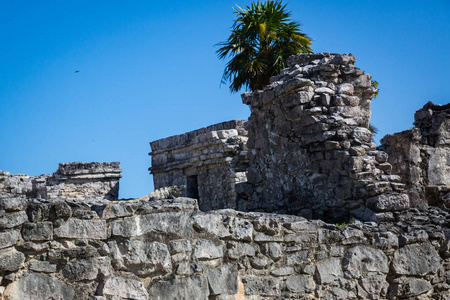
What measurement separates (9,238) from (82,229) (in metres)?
0.50

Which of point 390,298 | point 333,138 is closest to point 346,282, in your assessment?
point 390,298

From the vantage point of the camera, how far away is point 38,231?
399 centimetres

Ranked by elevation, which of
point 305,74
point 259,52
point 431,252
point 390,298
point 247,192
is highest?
point 259,52

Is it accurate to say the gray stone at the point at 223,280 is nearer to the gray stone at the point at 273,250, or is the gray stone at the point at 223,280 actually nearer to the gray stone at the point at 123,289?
the gray stone at the point at 273,250

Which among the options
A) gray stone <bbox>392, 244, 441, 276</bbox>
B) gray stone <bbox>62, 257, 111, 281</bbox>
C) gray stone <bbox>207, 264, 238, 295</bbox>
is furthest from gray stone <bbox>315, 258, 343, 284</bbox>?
gray stone <bbox>62, 257, 111, 281</bbox>

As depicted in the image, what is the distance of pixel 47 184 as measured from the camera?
679 inches

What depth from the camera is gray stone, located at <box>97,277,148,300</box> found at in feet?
13.6

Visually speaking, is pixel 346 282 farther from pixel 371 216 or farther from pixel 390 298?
pixel 371 216

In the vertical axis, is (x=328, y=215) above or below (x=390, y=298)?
above

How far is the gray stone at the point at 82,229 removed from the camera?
4077 mm

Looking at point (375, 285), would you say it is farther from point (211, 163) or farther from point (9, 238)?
point (211, 163)

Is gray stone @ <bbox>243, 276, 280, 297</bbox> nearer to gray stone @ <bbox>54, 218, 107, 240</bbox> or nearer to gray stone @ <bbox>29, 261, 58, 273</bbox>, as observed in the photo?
gray stone @ <bbox>54, 218, 107, 240</bbox>

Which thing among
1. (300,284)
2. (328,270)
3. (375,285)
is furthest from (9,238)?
(375,285)

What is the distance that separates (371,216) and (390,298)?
1.05 metres
